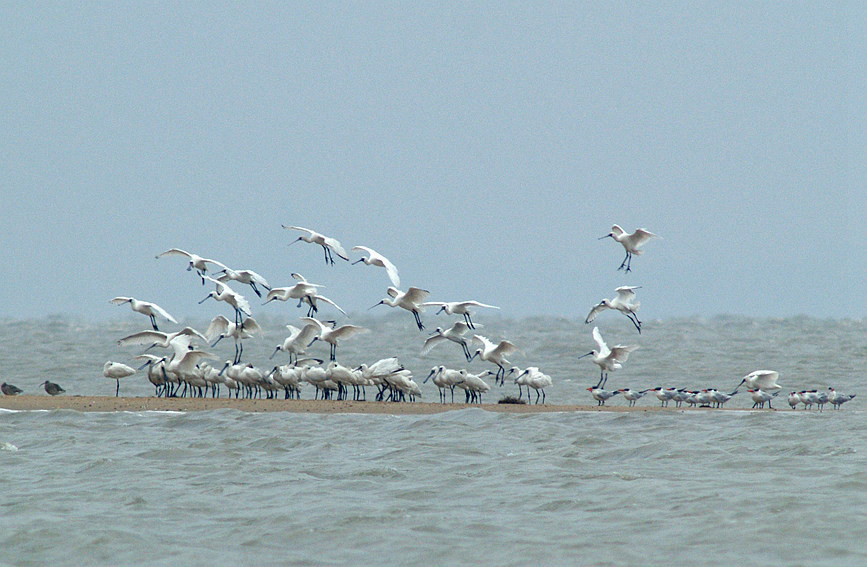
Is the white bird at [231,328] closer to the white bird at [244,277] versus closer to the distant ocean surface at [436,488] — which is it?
the white bird at [244,277]

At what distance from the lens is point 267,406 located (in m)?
24.0

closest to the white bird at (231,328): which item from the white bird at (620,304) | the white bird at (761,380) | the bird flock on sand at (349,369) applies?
the bird flock on sand at (349,369)

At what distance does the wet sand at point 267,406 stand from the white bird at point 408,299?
7.58 feet

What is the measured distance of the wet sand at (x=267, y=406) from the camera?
23.5 meters

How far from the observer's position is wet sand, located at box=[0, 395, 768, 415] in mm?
23500

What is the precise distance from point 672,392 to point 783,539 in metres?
10.2

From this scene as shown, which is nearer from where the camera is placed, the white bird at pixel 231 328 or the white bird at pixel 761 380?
the white bird at pixel 761 380

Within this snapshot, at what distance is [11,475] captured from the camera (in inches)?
701

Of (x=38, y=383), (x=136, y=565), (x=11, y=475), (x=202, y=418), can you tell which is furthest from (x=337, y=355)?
(x=136, y=565)

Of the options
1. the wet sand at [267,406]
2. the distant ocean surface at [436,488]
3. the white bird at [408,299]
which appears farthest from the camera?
the white bird at [408,299]

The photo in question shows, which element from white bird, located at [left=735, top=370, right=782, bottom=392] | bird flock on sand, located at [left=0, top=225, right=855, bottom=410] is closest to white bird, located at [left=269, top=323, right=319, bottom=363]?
bird flock on sand, located at [left=0, top=225, right=855, bottom=410]

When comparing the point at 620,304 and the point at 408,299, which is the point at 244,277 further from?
the point at 620,304

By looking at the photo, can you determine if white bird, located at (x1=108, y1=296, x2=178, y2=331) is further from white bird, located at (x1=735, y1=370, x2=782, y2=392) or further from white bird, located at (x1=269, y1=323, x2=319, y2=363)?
white bird, located at (x1=735, y1=370, x2=782, y2=392)

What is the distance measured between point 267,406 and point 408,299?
3.84 metres
